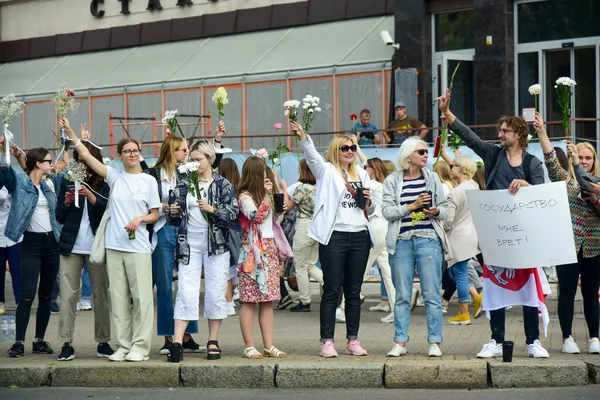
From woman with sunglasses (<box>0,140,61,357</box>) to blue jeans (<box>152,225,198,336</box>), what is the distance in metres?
1.21

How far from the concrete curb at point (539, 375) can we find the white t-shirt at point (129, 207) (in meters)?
3.34

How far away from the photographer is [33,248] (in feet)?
36.1

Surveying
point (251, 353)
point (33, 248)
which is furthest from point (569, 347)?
point (33, 248)

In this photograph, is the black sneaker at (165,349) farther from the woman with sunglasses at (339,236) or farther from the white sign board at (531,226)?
the white sign board at (531,226)

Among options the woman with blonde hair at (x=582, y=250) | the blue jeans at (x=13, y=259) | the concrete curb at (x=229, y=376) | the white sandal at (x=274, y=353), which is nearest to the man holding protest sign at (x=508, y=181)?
the woman with blonde hair at (x=582, y=250)

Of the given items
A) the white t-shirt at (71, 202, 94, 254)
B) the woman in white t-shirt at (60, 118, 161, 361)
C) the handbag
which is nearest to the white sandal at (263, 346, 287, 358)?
the woman in white t-shirt at (60, 118, 161, 361)

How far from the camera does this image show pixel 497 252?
389 inches

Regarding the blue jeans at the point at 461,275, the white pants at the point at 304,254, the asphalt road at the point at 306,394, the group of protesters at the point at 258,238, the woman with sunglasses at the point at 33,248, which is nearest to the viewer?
the asphalt road at the point at 306,394

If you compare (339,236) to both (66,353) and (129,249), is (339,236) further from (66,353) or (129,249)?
(66,353)

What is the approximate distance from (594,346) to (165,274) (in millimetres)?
3935

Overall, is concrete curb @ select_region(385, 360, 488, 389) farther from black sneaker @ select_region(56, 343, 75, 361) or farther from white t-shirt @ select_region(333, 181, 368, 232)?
black sneaker @ select_region(56, 343, 75, 361)

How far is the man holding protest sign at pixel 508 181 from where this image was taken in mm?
9805

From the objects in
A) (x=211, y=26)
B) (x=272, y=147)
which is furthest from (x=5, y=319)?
(x=211, y=26)

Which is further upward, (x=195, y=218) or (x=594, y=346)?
(x=195, y=218)
